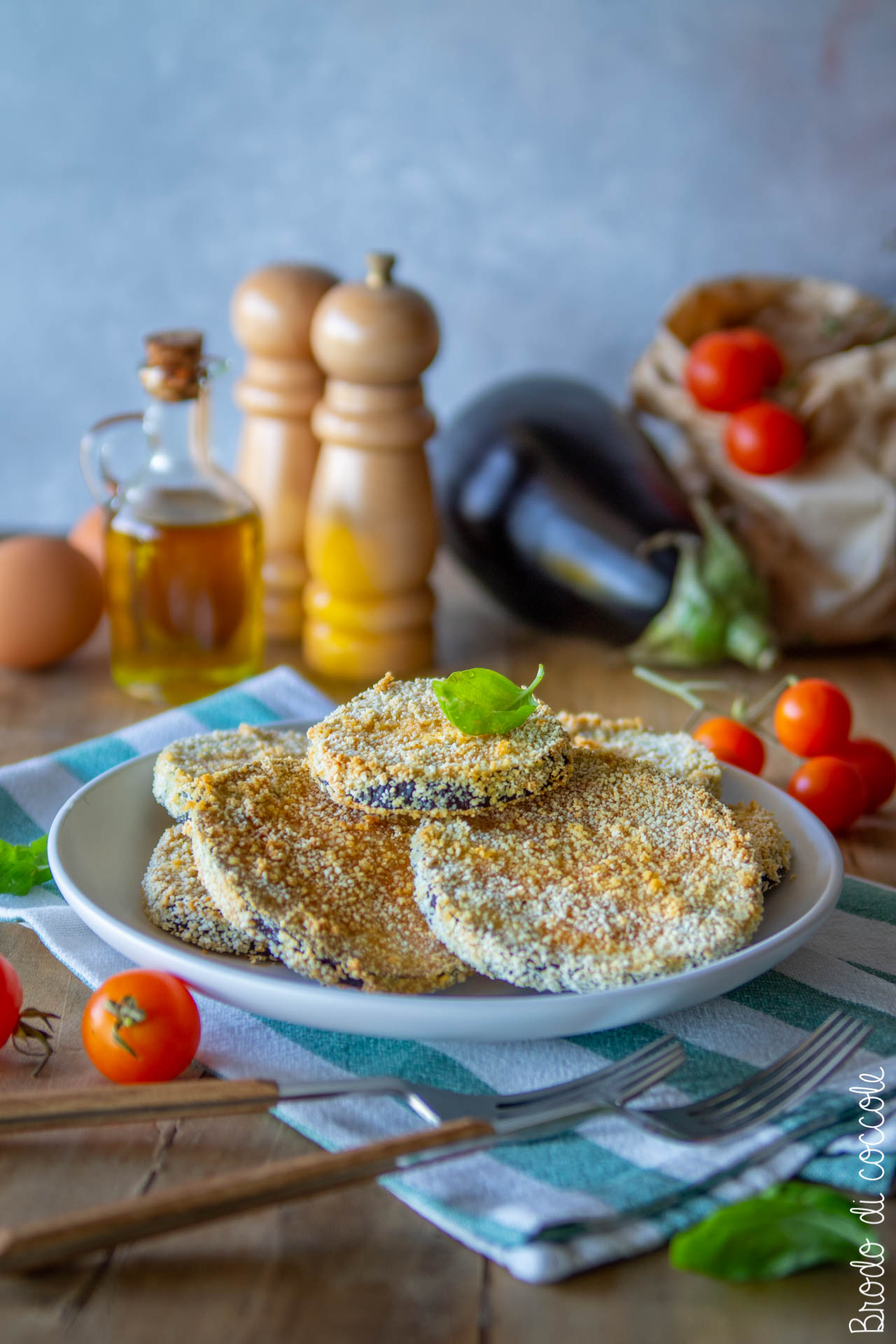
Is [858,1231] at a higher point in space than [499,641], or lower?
higher

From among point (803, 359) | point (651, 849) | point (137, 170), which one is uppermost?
point (137, 170)

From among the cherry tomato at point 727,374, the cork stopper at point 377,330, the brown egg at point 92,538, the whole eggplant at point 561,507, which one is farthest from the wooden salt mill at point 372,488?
the cherry tomato at point 727,374

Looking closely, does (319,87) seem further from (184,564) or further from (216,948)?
(216,948)

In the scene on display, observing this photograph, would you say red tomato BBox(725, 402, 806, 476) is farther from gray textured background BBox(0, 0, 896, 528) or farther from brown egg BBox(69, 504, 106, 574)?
brown egg BBox(69, 504, 106, 574)

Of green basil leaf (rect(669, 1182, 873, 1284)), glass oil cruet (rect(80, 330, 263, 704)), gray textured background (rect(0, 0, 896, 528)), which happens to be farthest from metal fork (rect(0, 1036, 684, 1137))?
gray textured background (rect(0, 0, 896, 528))

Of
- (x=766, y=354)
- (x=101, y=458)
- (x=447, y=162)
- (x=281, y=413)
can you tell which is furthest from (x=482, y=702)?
(x=447, y=162)

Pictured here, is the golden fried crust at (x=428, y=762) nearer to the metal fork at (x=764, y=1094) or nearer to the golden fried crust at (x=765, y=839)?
the golden fried crust at (x=765, y=839)

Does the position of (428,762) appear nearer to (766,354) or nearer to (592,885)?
(592,885)

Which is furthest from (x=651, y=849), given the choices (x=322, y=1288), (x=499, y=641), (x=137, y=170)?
(x=137, y=170)
